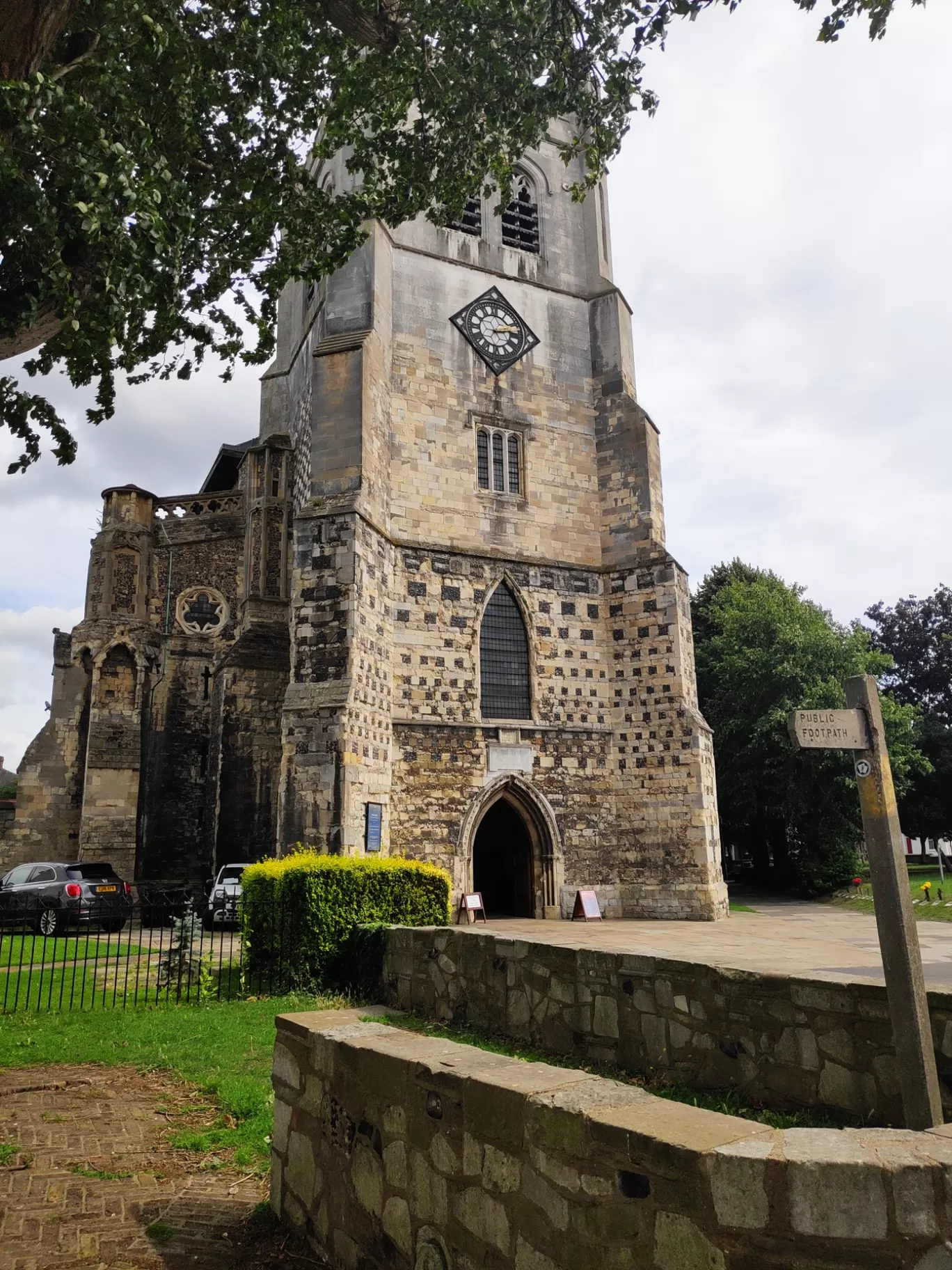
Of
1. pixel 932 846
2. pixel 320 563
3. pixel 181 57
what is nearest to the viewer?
pixel 181 57

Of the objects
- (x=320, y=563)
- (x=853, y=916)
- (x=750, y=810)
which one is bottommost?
(x=853, y=916)

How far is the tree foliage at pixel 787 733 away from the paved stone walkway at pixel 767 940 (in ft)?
20.3

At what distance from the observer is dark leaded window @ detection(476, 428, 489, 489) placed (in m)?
20.4

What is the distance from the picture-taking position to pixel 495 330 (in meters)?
21.4

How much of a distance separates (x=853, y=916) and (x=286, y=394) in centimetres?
1991

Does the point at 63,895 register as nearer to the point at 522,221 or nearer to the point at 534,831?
the point at 534,831

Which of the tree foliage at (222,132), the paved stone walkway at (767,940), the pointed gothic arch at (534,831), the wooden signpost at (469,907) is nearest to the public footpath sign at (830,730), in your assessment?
the paved stone walkway at (767,940)

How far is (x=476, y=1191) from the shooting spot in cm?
318

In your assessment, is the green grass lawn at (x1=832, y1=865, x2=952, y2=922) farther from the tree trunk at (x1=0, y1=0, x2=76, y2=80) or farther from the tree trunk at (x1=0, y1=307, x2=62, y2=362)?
the tree trunk at (x1=0, y1=0, x2=76, y2=80)

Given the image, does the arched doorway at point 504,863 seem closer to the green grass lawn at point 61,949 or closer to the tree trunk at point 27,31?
the green grass lawn at point 61,949

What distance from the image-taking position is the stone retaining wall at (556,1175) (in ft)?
7.51

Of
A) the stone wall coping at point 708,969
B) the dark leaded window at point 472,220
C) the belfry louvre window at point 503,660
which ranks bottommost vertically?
the stone wall coping at point 708,969

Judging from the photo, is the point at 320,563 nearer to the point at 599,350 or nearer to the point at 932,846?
the point at 599,350

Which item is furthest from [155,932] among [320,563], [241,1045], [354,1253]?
[354,1253]
